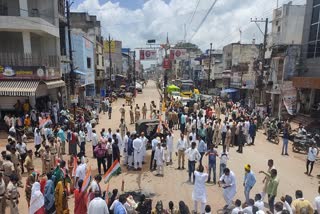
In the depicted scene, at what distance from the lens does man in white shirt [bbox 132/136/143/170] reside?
11.8m

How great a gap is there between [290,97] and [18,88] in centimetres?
2278

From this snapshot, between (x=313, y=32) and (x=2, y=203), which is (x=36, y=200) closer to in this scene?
(x=2, y=203)

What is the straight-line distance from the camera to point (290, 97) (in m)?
25.4

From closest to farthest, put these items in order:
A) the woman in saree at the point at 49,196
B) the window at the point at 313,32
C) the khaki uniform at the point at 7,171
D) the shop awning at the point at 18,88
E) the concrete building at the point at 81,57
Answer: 1. the woman in saree at the point at 49,196
2. the khaki uniform at the point at 7,171
3. the shop awning at the point at 18,88
4. the window at the point at 313,32
5. the concrete building at the point at 81,57

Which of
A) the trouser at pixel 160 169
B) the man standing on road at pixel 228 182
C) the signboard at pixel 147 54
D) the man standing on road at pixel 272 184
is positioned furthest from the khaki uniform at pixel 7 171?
the signboard at pixel 147 54

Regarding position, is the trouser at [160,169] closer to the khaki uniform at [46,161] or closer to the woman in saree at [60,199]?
the khaki uniform at [46,161]

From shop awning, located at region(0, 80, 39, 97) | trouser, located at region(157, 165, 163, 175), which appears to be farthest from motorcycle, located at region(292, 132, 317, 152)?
shop awning, located at region(0, 80, 39, 97)

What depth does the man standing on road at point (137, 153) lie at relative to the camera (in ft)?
38.6

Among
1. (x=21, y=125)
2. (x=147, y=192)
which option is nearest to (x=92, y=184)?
(x=147, y=192)

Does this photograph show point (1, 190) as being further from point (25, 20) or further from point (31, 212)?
point (25, 20)

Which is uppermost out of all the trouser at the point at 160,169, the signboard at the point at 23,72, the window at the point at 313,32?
the window at the point at 313,32

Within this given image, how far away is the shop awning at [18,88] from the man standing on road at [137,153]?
9827 mm

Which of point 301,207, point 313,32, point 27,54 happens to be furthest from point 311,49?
point 27,54

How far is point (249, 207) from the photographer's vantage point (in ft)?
20.8
